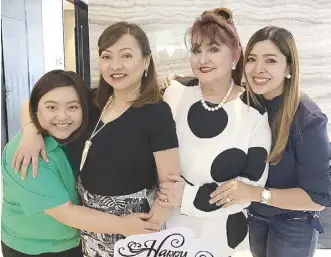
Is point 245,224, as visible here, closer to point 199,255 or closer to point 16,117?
point 199,255

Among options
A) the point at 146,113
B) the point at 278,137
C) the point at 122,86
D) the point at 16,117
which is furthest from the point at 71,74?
the point at 16,117

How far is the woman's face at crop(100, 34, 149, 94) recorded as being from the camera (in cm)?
127

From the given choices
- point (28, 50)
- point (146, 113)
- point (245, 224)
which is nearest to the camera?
point (146, 113)

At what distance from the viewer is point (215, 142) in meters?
1.30

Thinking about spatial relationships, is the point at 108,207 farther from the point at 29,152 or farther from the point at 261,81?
the point at 261,81

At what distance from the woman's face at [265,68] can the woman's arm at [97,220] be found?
61 centimetres

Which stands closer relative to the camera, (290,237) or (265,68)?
(265,68)

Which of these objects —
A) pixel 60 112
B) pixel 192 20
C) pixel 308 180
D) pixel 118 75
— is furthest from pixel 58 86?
pixel 192 20

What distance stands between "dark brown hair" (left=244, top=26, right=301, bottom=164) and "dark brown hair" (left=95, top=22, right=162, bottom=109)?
0.34 m

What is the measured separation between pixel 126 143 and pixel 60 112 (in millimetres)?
239

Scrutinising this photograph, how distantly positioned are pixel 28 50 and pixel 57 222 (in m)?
3.37

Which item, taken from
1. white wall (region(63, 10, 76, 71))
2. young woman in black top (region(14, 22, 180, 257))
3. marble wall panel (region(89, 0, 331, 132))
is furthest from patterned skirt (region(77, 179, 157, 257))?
white wall (region(63, 10, 76, 71))

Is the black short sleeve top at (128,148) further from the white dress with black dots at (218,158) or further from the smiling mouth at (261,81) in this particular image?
the smiling mouth at (261,81)

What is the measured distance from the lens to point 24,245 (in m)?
1.30
